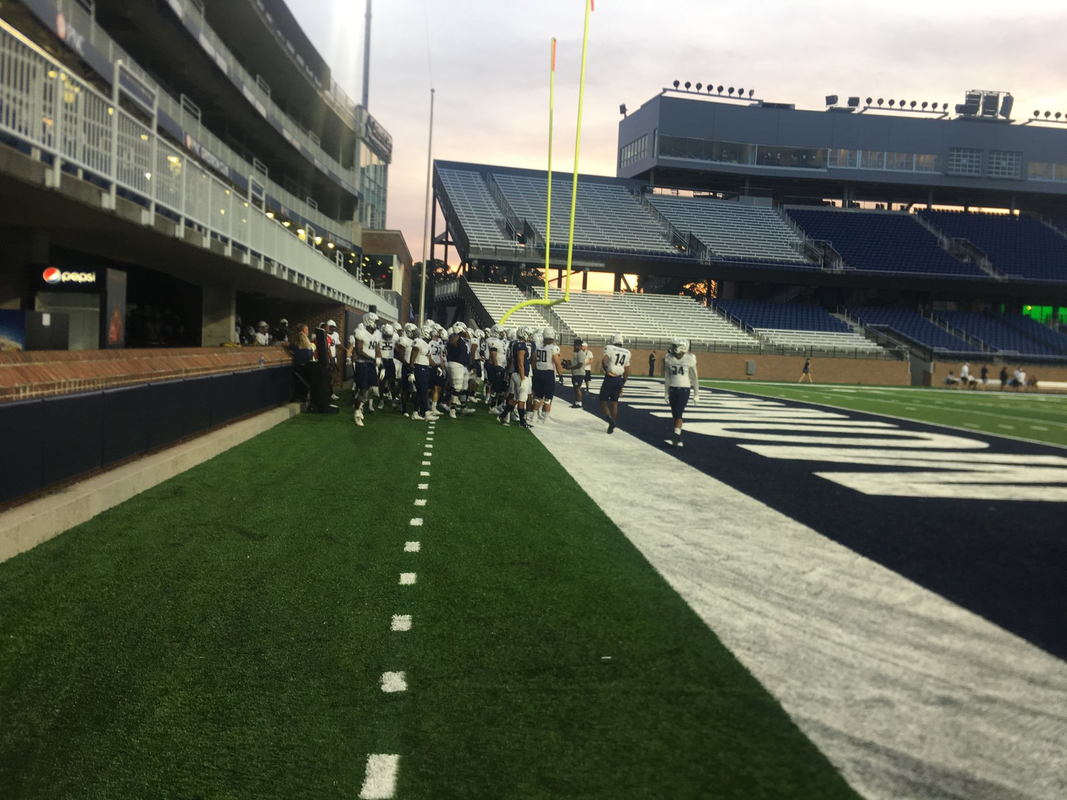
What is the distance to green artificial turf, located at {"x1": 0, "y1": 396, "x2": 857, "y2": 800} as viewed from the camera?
3.21 m

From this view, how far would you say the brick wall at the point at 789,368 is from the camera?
165ft

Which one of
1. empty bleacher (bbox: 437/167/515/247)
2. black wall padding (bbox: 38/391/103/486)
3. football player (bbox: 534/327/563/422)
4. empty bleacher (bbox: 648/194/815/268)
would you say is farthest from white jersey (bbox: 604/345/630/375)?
empty bleacher (bbox: 648/194/815/268)

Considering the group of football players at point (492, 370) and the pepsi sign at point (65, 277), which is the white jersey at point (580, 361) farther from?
the pepsi sign at point (65, 277)

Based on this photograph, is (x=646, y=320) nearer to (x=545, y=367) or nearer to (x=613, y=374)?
(x=545, y=367)

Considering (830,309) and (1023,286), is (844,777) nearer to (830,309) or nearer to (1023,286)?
(830,309)

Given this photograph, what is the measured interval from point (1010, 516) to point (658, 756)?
6850 mm

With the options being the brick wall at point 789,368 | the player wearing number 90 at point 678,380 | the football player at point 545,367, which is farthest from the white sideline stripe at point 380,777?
the brick wall at point 789,368

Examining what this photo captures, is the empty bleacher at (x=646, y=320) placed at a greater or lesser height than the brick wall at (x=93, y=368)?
greater

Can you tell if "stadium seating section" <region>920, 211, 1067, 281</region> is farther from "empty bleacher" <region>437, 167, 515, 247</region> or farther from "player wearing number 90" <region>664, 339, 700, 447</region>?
"player wearing number 90" <region>664, 339, 700, 447</region>

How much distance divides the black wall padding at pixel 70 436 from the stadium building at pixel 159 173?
201 centimetres

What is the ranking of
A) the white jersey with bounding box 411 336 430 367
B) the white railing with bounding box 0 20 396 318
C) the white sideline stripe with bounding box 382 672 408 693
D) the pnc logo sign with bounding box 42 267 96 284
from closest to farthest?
the white sideline stripe with bounding box 382 672 408 693 → the white railing with bounding box 0 20 396 318 → the pnc logo sign with bounding box 42 267 96 284 → the white jersey with bounding box 411 336 430 367

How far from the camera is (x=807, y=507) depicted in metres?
8.83

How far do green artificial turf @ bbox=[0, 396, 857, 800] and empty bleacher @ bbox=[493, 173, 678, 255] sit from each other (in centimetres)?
5165

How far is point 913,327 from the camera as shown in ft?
188
